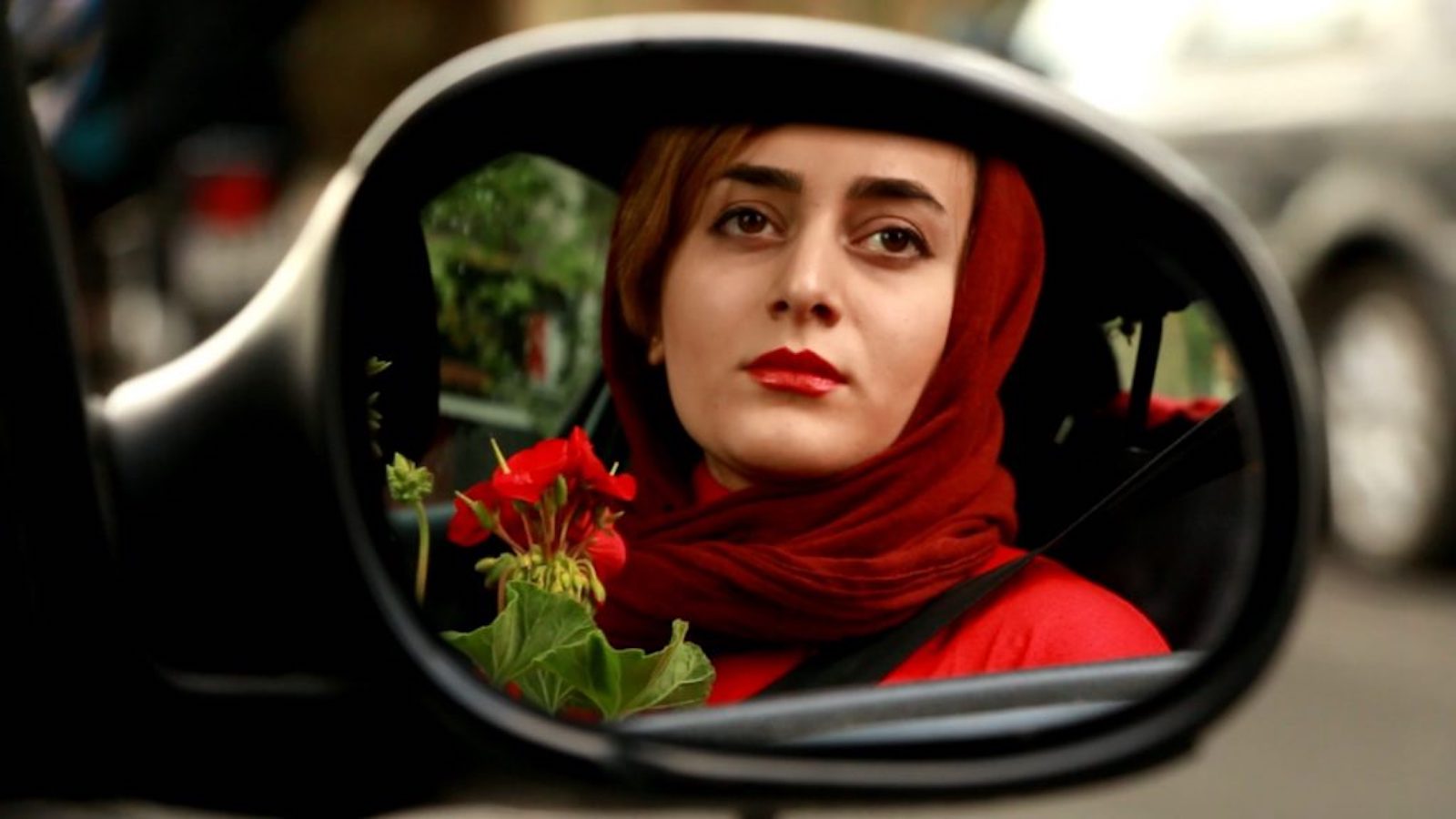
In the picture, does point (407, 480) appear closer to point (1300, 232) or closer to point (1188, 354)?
point (1188, 354)

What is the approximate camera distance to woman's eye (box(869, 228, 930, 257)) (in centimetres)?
117

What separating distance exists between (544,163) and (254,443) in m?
0.27

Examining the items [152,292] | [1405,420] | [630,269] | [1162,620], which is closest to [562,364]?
[630,269]

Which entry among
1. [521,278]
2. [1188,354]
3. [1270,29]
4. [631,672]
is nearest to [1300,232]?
[1270,29]

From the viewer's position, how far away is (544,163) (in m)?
1.25

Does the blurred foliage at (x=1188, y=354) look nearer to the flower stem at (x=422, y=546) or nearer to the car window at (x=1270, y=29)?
the flower stem at (x=422, y=546)

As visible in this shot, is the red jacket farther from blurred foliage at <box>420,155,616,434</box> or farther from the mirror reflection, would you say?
blurred foliage at <box>420,155,616,434</box>

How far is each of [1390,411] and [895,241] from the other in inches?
228

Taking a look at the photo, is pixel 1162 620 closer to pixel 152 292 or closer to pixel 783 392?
pixel 783 392

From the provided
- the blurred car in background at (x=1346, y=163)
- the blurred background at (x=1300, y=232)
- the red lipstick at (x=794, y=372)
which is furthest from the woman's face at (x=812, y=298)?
the blurred car in background at (x=1346, y=163)

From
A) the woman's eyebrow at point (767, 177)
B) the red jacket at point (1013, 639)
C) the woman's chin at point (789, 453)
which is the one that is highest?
the woman's eyebrow at point (767, 177)

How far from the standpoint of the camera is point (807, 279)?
46.1 inches

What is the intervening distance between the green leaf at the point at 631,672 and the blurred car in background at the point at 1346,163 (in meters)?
5.26

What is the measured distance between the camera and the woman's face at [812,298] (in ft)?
3.84
